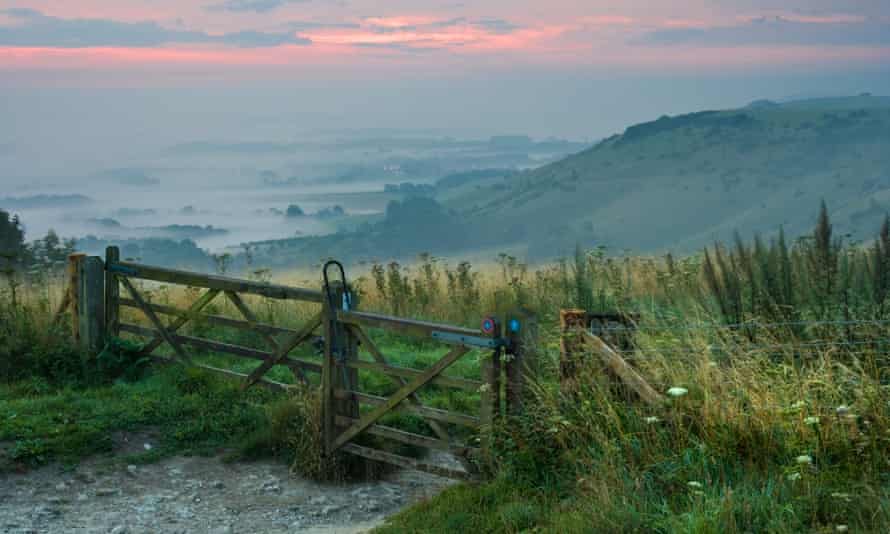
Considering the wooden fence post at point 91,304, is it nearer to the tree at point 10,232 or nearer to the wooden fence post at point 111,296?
the wooden fence post at point 111,296

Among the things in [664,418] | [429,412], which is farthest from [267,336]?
[664,418]

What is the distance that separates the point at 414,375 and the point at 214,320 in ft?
12.3

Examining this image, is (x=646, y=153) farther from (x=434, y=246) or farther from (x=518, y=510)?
(x=518, y=510)

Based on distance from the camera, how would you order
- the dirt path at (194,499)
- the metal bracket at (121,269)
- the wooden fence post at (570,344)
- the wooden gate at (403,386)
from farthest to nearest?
the metal bracket at (121,269) → the dirt path at (194,499) → the wooden gate at (403,386) → the wooden fence post at (570,344)

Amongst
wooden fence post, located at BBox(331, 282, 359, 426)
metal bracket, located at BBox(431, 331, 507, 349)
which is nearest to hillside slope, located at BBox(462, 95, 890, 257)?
wooden fence post, located at BBox(331, 282, 359, 426)

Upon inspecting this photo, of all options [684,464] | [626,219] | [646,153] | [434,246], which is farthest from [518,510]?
[646,153]

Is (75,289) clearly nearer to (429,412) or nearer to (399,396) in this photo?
(399,396)

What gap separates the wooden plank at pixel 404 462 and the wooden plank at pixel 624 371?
4.96ft

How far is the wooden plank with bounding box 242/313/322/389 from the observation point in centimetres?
944

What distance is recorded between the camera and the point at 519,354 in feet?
24.6

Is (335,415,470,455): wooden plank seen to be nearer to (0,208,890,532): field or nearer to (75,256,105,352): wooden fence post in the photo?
(0,208,890,532): field

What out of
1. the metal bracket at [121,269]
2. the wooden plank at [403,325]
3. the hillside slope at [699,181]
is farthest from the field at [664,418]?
the hillside slope at [699,181]

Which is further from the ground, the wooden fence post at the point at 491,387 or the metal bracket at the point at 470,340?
the metal bracket at the point at 470,340

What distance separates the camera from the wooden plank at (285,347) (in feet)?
31.0
